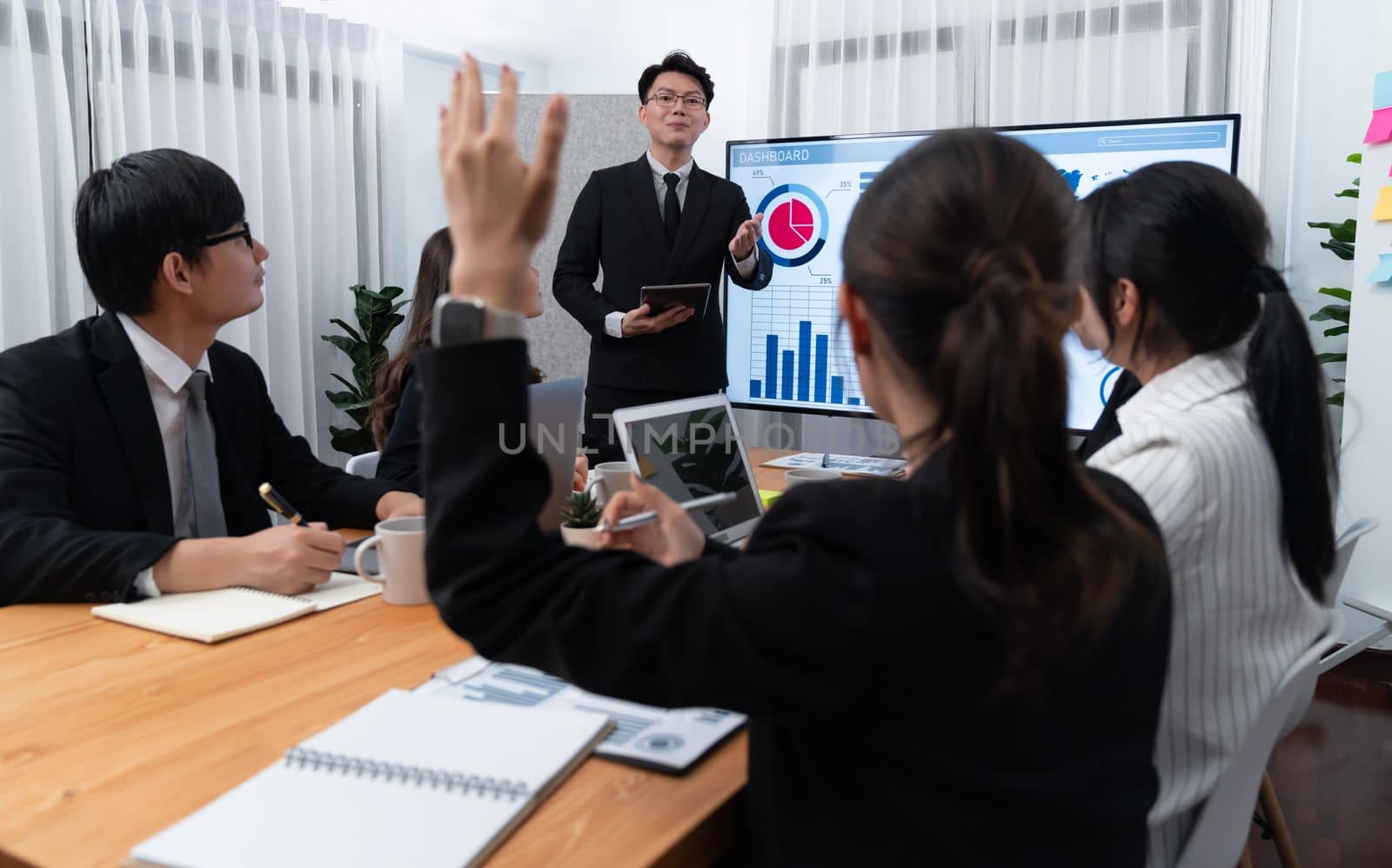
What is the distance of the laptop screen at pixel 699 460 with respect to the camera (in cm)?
155

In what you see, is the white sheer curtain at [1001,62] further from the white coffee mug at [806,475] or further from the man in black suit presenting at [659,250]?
the white coffee mug at [806,475]

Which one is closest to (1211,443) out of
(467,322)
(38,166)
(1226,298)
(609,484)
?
(1226,298)

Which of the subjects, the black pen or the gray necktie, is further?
the gray necktie

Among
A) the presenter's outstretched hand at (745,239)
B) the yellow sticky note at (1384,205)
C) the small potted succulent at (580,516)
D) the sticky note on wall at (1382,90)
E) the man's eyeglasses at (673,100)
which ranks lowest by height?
the small potted succulent at (580,516)

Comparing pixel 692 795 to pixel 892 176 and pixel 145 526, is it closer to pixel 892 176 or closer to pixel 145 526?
pixel 892 176

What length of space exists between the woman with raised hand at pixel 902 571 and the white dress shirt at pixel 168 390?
1105 mm

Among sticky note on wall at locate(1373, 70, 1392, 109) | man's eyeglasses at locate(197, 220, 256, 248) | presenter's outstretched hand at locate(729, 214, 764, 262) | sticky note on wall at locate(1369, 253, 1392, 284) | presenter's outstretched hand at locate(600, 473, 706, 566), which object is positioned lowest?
presenter's outstretched hand at locate(600, 473, 706, 566)

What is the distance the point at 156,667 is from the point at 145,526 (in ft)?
1.77

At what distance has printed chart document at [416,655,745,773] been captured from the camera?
87 cm

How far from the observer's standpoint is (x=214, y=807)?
2.48ft

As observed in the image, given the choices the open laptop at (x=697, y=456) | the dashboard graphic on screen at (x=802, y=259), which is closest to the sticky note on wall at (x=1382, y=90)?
the dashboard graphic on screen at (x=802, y=259)

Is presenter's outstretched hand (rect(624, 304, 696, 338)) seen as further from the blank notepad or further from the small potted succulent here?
the blank notepad

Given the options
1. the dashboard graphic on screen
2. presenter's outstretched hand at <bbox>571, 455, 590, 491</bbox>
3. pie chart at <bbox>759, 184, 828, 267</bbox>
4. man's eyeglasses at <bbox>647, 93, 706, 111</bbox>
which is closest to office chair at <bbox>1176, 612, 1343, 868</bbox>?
presenter's outstretched hand at <bbox>571, 455, 590, 491</bbox>

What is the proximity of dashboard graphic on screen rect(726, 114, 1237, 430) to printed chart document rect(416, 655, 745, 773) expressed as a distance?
2.17 meters
